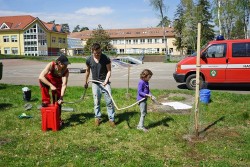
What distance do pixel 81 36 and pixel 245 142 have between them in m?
91.2

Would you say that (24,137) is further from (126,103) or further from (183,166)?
(126,103)

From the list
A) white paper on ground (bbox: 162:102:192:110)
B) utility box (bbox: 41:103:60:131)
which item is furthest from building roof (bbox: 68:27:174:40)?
utility box (bbox: 41:103:60:131)

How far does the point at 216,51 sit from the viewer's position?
1180cm

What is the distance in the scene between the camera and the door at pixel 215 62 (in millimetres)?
11734

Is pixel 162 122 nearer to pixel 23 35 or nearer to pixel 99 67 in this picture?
pixel 99 67

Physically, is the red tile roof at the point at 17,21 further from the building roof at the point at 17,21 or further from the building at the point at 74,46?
the building at the point at 74,46

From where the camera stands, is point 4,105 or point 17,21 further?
point 17,21

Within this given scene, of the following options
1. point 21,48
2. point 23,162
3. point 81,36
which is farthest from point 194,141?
point 81,36

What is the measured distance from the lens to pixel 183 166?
456cm

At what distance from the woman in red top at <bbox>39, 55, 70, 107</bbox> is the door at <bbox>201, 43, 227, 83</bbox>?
7162mm

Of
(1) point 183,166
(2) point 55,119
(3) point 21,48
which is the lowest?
(1) point 183,166

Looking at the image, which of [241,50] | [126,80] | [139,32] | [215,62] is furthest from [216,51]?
[139,32]

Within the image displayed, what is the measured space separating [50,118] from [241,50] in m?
8.67

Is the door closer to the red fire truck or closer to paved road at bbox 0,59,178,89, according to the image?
the red fire truck
